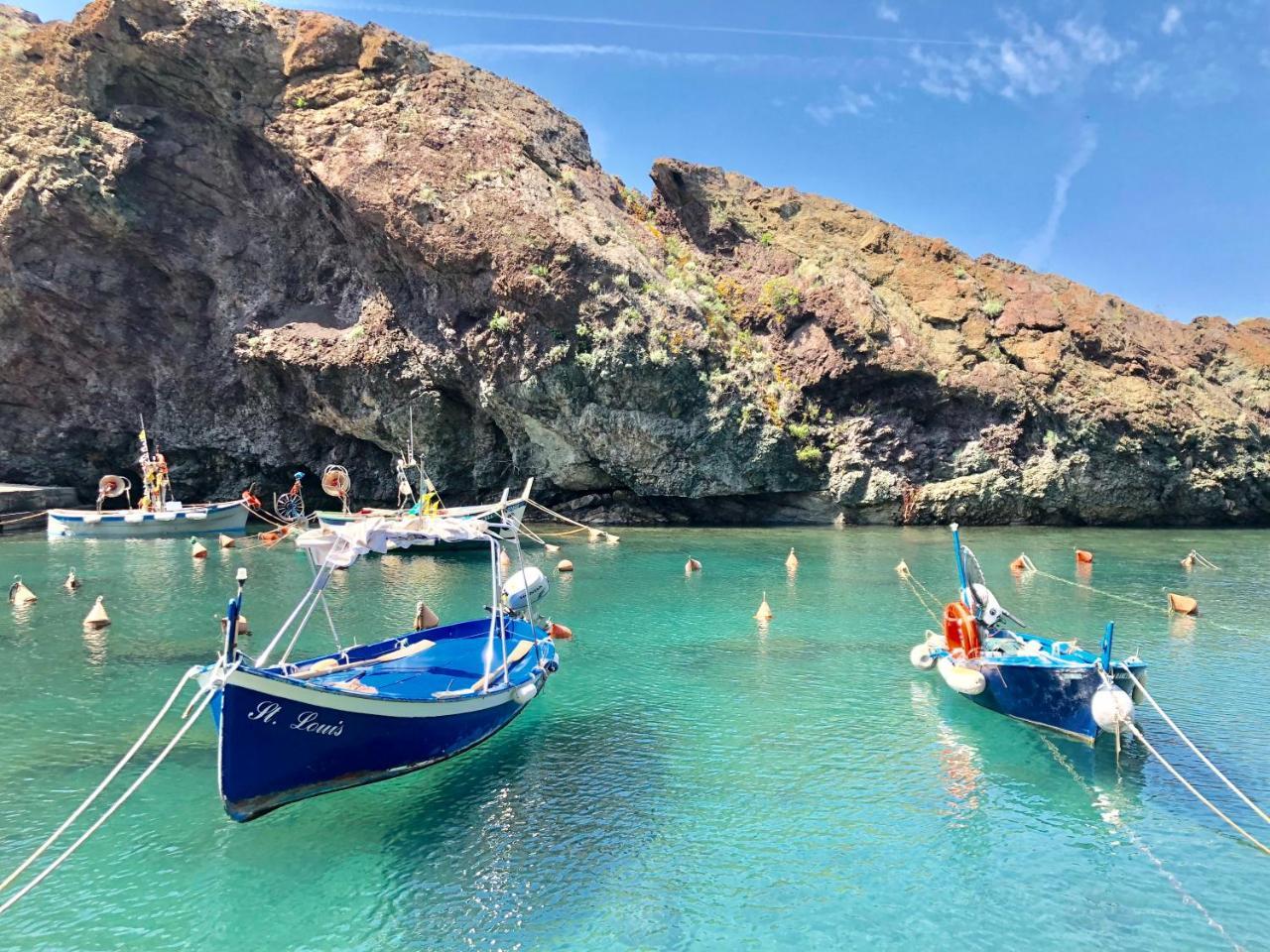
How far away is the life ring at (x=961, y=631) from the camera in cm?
1508

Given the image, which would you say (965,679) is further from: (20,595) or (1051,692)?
(20,595)

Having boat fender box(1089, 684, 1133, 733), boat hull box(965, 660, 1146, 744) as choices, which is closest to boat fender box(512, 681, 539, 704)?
boat hull box(965, 660, 1146, 744)

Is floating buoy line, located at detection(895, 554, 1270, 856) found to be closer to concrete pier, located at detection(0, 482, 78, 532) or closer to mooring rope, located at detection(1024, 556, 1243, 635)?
mooring rope, located at detection(1024, 556, 1243, 635)

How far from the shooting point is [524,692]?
13266 millimetres

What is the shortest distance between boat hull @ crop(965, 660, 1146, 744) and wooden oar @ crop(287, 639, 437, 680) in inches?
406

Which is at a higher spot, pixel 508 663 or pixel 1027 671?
pixel 1027 671

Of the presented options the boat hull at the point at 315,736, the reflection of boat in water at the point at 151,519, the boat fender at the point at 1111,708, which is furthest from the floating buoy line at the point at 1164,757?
the reflection of boat in water at the point at 151,519

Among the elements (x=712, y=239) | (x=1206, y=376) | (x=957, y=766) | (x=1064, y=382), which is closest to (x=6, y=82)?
(x=712, y=239)

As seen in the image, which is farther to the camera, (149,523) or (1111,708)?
(149,523)

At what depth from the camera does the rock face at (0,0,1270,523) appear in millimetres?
44938

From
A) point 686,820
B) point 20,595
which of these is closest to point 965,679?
point 686,820

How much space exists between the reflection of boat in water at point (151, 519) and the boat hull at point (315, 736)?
120ft

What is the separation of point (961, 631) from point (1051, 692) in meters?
2.28

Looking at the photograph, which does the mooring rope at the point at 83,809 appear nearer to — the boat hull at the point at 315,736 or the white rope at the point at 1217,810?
the boat hull at the point at 315,736
